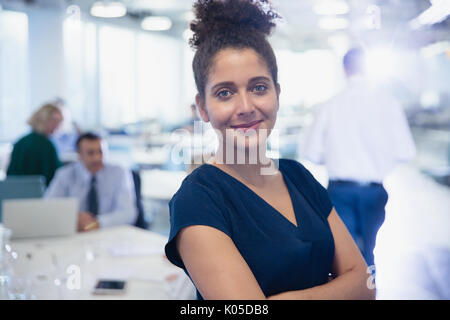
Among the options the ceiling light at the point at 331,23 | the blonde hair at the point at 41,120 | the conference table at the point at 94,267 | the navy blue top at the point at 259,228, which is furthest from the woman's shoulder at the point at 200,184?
the ceiling light at the point at 331,23

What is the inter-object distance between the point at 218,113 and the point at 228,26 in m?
0.19

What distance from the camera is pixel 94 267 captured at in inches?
89.4

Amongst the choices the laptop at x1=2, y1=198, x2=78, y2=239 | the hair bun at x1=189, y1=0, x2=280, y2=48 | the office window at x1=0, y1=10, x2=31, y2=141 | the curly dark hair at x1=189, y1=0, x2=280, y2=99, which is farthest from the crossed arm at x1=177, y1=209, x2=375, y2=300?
the office window at x1=0, y1=10, x2=31, y2=141

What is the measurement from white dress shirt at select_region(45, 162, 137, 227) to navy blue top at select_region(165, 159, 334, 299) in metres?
2.39

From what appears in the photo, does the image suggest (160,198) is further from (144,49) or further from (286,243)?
(144,49)

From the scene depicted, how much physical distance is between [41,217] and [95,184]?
68cm

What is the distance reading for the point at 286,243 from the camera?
97 cm

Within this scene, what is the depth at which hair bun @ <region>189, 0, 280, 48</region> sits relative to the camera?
0.99 meters

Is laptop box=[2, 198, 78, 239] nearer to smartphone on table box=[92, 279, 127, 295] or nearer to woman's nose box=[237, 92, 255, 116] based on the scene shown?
smartphone on table box=[92, 279, 127, 295]

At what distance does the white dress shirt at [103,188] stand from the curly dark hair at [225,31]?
2427 millimetres

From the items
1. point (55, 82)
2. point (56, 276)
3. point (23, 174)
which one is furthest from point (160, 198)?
point (55, 82)

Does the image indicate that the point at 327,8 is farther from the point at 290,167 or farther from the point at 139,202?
the point at 290,167
